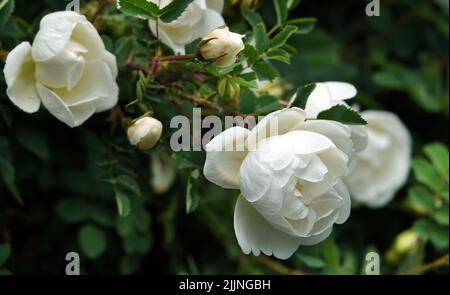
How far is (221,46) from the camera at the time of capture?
0.83 metres

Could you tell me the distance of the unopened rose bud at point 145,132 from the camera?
0.86 metres

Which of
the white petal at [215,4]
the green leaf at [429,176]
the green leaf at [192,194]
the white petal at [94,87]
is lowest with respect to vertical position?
the green leaf at [429,176]

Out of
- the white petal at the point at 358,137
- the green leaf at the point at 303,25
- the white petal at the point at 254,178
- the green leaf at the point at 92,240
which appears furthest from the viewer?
the green leaf at the point at 92,240

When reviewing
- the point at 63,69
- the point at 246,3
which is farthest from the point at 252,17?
the point at 63,69

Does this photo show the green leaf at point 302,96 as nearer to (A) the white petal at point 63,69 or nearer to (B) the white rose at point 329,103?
(B) the white rose at point 329,103

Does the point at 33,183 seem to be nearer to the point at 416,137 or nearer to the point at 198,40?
the point at 198,40

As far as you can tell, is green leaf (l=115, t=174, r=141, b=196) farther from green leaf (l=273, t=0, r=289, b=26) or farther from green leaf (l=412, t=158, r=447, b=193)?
green leaf (l=412, t=158, r=447, b=193)

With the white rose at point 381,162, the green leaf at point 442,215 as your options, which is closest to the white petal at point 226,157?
the green leaf at point 442,215

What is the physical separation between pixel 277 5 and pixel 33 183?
48 centimetres

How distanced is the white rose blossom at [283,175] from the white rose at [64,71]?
0.54 feet

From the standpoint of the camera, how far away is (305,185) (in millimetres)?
827

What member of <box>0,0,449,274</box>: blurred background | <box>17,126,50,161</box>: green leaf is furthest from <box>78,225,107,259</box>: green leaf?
<box>17,126,50,161</box>: green leaf

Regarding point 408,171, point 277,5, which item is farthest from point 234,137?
point 408,171

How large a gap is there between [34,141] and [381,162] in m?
0.65
